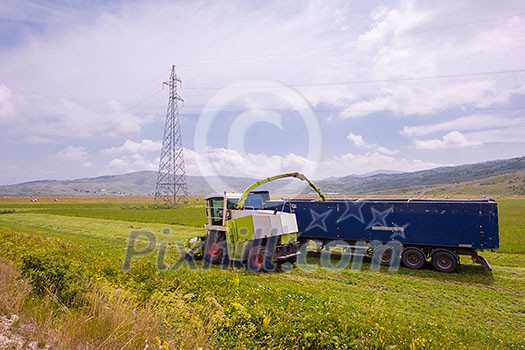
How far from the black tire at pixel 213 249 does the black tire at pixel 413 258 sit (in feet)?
25.0

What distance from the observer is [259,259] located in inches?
539

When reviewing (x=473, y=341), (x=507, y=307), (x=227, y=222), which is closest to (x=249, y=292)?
(x=473, y=341)

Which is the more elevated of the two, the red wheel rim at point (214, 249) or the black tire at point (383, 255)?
the red wheel rim at point (214, 249)

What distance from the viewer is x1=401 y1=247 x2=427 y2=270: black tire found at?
14.6 metres

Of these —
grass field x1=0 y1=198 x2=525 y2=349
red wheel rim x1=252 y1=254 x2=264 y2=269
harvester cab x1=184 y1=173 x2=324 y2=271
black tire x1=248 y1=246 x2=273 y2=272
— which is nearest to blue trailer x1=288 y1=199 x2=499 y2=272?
grass field x1=0 y1=198 x2=525 y2=349

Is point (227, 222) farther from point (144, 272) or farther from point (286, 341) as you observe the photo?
point (286, 341)

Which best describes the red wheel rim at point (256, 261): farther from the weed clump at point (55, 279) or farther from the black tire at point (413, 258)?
the weed clump at point (55, 279)

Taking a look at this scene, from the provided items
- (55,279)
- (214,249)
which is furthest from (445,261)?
(55,279)

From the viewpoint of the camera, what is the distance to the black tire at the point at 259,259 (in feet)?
44.5

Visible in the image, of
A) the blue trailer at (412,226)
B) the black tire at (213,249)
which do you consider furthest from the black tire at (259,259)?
the blue trailer at (412,226)

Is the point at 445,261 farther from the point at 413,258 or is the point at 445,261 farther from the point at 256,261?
the point at 256,261

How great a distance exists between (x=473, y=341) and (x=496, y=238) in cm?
871

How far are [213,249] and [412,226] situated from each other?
8.35m

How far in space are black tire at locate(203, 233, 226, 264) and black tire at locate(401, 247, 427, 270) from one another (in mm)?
7618
